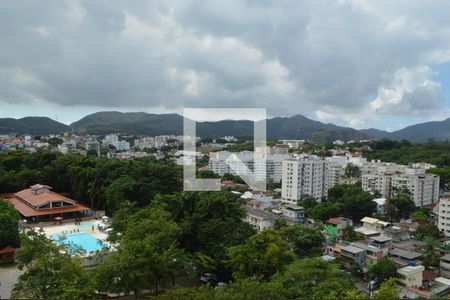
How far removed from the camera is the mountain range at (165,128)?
7819 cm

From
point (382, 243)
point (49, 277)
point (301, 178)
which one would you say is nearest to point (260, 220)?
point (382, 243)

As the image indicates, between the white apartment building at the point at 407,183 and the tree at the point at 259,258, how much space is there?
18548 millimetres

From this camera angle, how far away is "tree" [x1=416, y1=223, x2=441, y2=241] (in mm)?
16234

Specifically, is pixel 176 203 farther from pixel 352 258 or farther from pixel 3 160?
pixel 3 160

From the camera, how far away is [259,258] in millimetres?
7961

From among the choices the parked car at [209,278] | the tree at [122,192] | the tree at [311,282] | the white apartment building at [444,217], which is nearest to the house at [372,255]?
the parked car at [209,278]

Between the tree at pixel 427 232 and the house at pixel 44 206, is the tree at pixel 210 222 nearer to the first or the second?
the house at pixel 44 206

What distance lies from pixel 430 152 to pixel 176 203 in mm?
34845

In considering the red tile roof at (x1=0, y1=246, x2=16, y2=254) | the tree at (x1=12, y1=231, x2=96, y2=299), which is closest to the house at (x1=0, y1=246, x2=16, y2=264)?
the red tile roof at (x1=0, y1=246, x2=16, y2=254)

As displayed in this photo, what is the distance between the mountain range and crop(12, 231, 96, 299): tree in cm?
4389

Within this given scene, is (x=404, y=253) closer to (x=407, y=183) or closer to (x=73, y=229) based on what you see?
Result: (x=73, y=229)

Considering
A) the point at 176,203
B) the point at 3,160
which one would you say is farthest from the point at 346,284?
the point at 3,160

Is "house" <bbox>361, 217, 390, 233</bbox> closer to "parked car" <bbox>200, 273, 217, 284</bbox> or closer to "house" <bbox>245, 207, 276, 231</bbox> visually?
"house" <bbox>245, 207, 276, 231</bbox>

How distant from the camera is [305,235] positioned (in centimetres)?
1104
